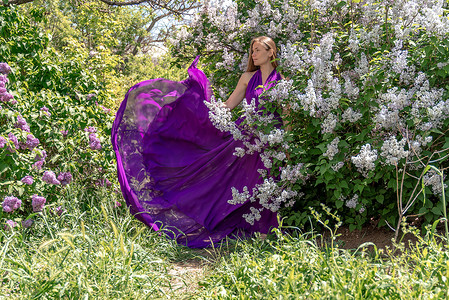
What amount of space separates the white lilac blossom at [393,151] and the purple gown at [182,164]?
1.26m

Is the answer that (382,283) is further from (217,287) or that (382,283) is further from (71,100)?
(71,100)

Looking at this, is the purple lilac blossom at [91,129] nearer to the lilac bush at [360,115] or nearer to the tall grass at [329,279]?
the lilac bush at [360,115]

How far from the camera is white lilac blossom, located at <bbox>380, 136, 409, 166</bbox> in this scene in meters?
2.52

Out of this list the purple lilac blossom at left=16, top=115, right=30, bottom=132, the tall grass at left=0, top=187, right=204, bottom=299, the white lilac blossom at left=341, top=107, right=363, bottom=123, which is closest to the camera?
the tall grass at left=0, top=187, right=204, bottom=299

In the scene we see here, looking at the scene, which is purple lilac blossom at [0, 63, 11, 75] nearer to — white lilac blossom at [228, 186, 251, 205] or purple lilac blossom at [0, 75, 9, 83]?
purple lilac blossom at [0, 75, 9, 83]

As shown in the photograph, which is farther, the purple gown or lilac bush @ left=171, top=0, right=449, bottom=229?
the purple gown

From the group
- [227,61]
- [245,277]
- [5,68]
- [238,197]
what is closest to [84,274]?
[245,277]

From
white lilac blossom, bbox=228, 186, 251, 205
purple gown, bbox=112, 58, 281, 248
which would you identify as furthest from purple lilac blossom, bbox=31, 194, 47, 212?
white lilac blossom, bbox=228, 186, 251, 205

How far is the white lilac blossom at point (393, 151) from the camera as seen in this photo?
2.52 metres

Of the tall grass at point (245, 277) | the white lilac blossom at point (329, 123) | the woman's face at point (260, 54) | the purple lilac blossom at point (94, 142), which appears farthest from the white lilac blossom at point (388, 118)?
the purple lilac blossom at point (94, 142)

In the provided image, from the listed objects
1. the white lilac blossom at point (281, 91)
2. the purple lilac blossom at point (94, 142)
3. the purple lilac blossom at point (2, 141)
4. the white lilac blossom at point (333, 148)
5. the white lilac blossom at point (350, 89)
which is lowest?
the purple lilac blossom at point (94, 142)

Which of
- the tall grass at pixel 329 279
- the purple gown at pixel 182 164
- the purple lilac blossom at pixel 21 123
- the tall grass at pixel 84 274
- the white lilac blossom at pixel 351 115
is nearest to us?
the tall grass at pixel 329 279

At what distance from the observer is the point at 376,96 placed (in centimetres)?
293

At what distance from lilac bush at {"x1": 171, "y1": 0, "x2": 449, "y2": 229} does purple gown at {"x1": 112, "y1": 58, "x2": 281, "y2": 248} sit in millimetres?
304
